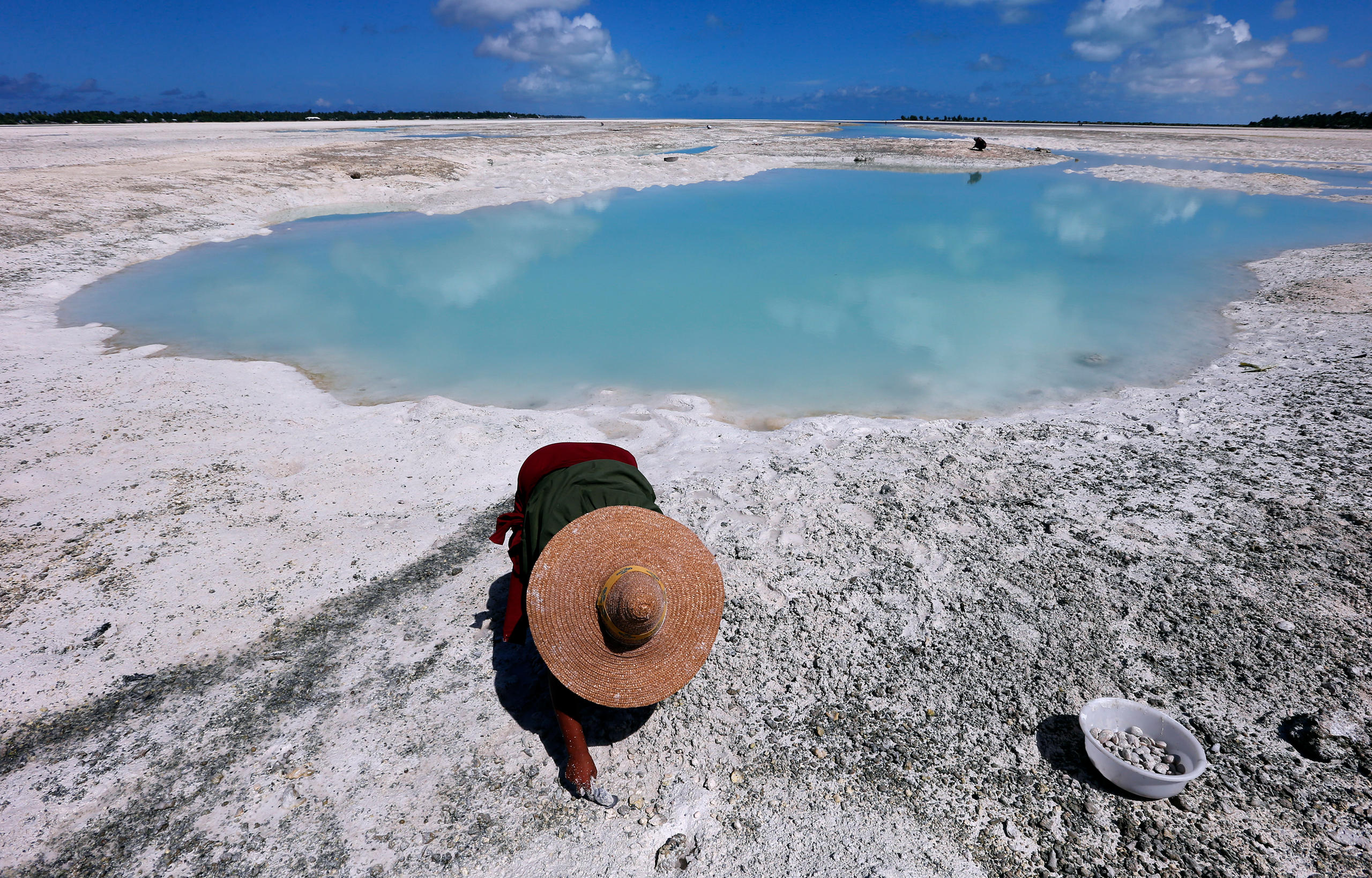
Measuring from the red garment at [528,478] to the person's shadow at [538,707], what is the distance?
0.19m

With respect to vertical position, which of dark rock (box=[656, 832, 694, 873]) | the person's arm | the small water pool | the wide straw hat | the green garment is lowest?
dark rock (box=[656, 832, 694, 873])

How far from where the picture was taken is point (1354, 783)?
8.80ft

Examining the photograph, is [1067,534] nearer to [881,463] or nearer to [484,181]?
[881,463]

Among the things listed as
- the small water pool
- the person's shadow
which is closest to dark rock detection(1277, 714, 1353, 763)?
the person's shadow

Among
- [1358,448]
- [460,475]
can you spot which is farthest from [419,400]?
[1358,448]

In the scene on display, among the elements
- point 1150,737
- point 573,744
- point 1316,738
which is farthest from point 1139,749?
point 573,744

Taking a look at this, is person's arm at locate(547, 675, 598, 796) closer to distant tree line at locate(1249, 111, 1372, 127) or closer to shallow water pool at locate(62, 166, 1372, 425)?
shallow water pool at locate(62, 166, 1372, 425)

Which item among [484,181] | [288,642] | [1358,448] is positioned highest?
[484,181]

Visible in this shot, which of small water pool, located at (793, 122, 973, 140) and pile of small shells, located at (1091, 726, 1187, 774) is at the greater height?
small water pool, located at (793, 122, 973, 140)

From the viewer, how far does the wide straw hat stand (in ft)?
8.49

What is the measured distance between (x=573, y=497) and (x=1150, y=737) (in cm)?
293

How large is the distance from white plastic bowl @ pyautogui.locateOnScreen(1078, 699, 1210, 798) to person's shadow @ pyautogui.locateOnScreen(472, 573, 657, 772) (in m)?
2.07

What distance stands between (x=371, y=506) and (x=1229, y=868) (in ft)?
17.4

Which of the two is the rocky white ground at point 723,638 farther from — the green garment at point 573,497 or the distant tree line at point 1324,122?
the distant tree line at point 1324,122
